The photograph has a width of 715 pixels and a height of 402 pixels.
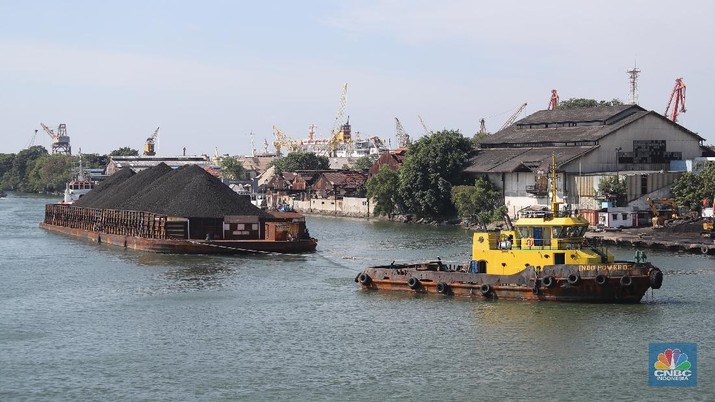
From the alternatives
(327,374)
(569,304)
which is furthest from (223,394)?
(569,304)

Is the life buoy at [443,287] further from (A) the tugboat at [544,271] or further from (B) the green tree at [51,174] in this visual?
(B) the green tree at [51,174]

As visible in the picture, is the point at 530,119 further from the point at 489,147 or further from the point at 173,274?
the point at 173,274

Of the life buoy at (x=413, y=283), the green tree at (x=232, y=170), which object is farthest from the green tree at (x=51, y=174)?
the life buoy at (x=413, y=283)

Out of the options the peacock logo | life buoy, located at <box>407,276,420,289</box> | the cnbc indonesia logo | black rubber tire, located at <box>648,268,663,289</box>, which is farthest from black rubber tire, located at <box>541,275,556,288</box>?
the peacock logo

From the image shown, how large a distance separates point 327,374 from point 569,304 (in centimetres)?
1177

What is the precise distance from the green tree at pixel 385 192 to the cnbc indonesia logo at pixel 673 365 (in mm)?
64122

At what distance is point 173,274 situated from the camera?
50781mm

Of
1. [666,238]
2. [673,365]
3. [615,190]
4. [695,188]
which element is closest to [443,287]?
[673,365]

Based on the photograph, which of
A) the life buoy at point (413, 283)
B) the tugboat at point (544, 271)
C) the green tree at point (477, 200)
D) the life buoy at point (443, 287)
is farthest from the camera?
the green tree at point (477, 200)

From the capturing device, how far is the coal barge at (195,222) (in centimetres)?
6000

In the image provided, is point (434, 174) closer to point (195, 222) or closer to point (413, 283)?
point (195, 222)

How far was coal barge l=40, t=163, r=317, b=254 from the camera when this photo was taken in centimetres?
6000

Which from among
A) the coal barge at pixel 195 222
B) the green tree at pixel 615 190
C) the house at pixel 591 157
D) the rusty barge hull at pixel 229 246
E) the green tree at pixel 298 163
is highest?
the green tree at pixel 298 163

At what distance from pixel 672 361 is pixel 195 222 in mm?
36651
